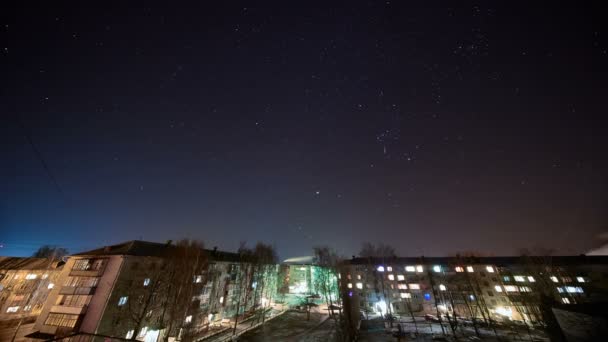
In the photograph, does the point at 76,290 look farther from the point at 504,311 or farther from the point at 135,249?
the point at 504,311

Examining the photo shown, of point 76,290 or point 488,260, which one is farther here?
point 488,260

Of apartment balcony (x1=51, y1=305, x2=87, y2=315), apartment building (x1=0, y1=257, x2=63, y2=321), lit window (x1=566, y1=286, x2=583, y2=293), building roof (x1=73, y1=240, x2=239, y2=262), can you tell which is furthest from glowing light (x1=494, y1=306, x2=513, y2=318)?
apartment building (x1=0, y1=257, x2=63, y2=321)

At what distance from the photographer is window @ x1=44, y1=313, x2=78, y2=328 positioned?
34.2 meters

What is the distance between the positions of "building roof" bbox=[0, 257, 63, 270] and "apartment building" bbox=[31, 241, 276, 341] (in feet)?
99.5

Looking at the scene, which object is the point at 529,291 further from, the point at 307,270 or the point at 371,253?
the point at 307,270

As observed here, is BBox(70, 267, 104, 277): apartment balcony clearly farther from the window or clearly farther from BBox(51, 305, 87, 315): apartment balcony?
the window

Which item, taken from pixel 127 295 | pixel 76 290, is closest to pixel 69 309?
pixel 76 290

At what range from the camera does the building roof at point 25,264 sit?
5772 cm

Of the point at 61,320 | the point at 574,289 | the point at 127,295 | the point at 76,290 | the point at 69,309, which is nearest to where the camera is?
the point at 61,320

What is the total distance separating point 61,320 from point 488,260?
312ft

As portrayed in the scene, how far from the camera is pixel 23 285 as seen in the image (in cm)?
5631

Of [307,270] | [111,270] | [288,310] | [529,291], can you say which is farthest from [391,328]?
[307,270]

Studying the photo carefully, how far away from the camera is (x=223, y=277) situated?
5441 centimetres

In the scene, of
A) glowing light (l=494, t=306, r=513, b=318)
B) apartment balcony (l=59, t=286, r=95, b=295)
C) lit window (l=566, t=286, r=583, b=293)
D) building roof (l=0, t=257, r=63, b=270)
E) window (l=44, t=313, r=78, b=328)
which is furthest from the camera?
building roof (l=0, t=257, r=63, b=270)
